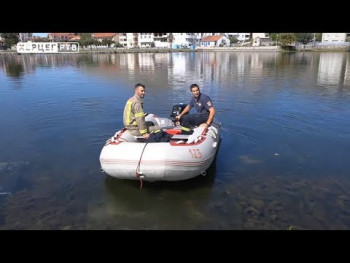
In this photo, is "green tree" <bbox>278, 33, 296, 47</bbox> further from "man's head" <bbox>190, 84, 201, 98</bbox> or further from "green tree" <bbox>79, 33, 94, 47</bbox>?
"man's head" <bbox>190, 84, 201, 98</bbox>

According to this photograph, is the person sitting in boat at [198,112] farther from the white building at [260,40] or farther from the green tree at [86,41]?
the white building at [260,40]

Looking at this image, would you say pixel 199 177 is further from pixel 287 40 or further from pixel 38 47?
pixel 287 40

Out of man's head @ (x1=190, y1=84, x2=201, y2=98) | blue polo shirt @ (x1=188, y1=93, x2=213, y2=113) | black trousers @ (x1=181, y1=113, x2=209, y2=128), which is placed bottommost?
black trousers @ (x1=181, y1=113, x2=209, y2=128)

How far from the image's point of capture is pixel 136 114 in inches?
292

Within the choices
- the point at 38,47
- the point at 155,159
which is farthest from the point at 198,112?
the point at 38,47

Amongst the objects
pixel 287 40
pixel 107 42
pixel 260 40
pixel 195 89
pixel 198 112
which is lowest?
pixel 198 112

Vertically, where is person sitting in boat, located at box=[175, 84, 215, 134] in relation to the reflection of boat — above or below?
above

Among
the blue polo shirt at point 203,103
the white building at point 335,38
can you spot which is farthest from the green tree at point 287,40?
the blue polo shirt at point 203,103

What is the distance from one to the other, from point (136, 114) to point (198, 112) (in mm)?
2222

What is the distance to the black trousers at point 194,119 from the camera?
8.88m

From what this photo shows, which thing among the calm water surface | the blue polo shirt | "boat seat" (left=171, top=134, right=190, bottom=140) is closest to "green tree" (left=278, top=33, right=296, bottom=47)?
the calm water surface

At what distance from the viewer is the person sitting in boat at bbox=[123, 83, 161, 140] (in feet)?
24.1
